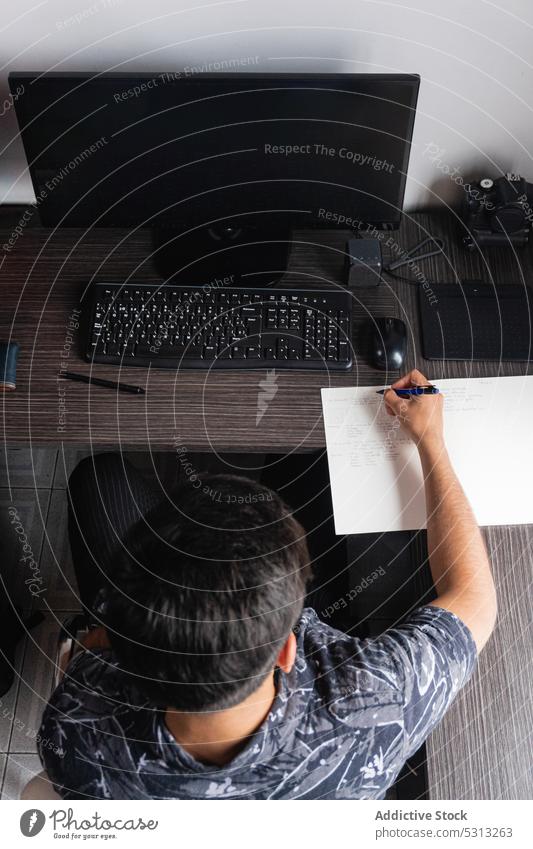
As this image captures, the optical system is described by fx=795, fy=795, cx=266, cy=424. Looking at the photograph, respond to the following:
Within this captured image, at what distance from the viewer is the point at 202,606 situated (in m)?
0.81

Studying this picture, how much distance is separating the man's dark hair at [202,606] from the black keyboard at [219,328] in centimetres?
46

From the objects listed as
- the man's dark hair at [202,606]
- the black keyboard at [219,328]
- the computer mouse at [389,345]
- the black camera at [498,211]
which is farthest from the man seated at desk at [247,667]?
the black camera at [498,211]

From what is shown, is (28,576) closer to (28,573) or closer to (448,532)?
(28,573)

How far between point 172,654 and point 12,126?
0.97 m

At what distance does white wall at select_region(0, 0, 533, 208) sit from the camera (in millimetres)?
1151

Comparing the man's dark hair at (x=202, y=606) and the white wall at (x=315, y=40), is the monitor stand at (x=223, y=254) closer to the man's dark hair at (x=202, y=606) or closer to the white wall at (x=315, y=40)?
the white wall at (x=315, y=40)

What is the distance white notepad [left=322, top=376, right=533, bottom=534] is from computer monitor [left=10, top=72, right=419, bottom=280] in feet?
1.04

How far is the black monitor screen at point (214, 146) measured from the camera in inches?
→ 45.0

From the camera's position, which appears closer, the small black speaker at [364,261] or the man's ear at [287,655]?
the man's ear at [287,655]

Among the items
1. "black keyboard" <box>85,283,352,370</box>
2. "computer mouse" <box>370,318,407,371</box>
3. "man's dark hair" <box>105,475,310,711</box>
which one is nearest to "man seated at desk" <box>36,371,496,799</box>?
"man's dark hair" <box>105,475,310,711</box>

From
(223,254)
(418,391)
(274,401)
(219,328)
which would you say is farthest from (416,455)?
(223,254)

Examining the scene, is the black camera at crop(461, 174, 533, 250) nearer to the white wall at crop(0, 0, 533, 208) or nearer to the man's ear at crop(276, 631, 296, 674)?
the white wall at crop(0, 0, 533, 208)

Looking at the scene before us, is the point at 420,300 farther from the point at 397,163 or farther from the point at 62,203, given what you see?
the point at 62,203

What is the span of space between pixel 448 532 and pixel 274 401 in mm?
345
